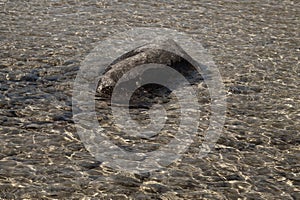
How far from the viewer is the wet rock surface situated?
7969 millimetres

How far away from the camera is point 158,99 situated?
1091 cm

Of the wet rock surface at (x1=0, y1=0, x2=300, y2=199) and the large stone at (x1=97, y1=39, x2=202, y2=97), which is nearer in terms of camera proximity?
the wet rock surface at (x1=0, y1=0, x2=300, y2=199)

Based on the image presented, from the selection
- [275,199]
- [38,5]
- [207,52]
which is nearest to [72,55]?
[207,52]

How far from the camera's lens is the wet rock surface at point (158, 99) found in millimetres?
7969

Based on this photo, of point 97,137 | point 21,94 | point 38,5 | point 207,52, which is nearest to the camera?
point 97,137

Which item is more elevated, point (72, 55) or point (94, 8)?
point (94, 8)

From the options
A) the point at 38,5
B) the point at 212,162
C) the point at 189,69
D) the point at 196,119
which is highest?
the point at 38,5

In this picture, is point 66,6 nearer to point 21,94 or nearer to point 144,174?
point 21,94

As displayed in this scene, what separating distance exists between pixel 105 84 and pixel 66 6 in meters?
6.93

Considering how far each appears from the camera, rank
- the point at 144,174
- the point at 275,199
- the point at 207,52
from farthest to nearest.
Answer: the point at 207,52 → the point at 144,174 → the point at 275,199

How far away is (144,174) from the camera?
829cm

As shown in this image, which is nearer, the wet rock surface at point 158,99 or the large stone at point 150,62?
the wet rock surface at point 158,99

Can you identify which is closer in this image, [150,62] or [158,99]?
[158,99]

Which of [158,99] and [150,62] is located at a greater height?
[150,62]
